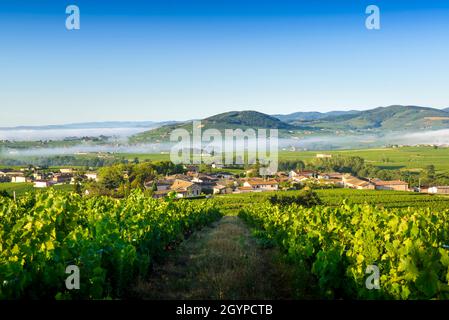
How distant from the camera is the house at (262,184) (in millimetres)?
73812

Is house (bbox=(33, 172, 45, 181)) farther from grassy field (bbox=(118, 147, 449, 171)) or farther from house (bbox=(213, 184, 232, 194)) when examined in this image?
grassy field (bbox=(118, 147, 449, 171))

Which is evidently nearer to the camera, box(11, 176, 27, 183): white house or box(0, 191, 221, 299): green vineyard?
box(0, 191, 221, 299): green vineyard

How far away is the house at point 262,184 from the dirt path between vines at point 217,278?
60.8 metres

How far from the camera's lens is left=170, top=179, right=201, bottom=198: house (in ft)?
202

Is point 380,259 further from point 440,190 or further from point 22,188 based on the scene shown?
point 440,190

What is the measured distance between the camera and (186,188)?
63.6 meters

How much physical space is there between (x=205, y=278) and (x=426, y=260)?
196 inches

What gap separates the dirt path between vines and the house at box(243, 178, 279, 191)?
60773 mm

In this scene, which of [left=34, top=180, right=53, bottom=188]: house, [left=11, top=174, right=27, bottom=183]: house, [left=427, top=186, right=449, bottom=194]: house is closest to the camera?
[left=34, top=180, right=53, bottom=188]: house

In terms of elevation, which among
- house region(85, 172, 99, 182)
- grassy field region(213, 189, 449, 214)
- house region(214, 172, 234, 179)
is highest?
house region(85, 172, 99, 182)

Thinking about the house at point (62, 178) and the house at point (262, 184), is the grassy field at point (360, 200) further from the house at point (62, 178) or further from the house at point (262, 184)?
the house at point (62, 178)

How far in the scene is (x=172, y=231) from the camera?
47.9ft

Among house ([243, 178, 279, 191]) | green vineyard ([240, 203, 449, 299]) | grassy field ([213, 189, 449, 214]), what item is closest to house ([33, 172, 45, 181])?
grassy field ([213, 189, 449, 214])
